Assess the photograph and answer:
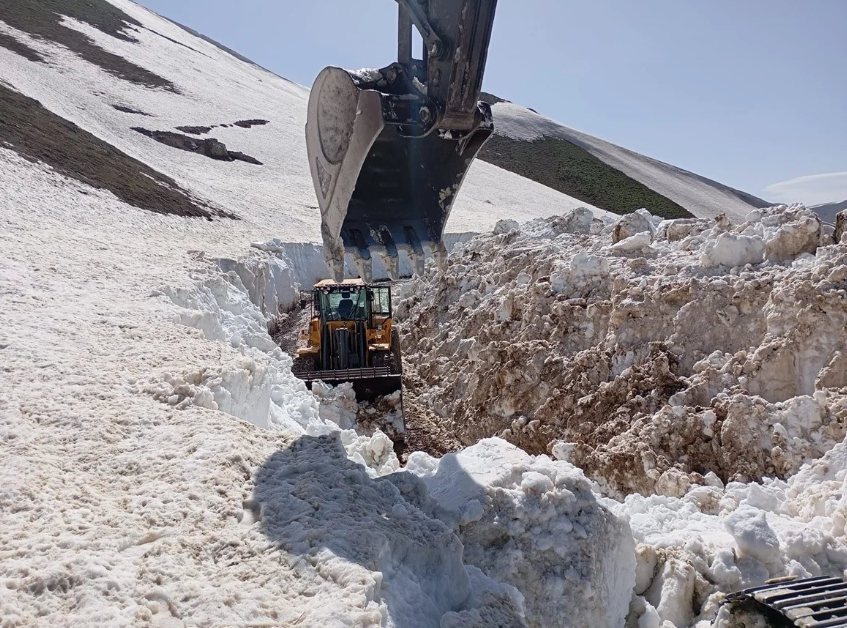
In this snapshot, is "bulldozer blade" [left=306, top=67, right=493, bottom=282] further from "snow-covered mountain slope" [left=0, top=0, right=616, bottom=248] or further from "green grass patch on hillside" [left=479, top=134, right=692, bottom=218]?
"green grass patch on hillside" [left=479, top=134, right=692, bottom=218]

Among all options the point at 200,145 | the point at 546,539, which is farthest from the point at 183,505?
the point at 200,145

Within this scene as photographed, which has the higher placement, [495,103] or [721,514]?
[495,103]

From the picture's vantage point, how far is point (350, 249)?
5520 mm

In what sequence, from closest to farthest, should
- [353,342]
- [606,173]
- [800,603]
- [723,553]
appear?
[800,603], [723,553], [353,342], [606,173]

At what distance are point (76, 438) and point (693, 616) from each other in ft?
10.5

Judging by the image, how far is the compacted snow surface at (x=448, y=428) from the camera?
224cm

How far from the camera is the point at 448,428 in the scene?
9156mm

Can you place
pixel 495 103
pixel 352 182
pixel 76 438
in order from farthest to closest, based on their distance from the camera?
pixel 495 103 < pixel 352 182 < pixel 76 438

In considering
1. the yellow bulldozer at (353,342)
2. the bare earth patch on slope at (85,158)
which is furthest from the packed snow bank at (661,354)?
the bare earth patch on slope at (85,158)

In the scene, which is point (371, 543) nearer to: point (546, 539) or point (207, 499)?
point (207, 499)

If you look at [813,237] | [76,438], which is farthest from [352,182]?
[813,237]

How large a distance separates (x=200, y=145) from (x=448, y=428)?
23.2m

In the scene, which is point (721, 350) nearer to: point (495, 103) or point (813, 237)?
point (813, 237)

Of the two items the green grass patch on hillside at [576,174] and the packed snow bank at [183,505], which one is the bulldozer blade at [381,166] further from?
the green grass patch on hillside at [576,174]
